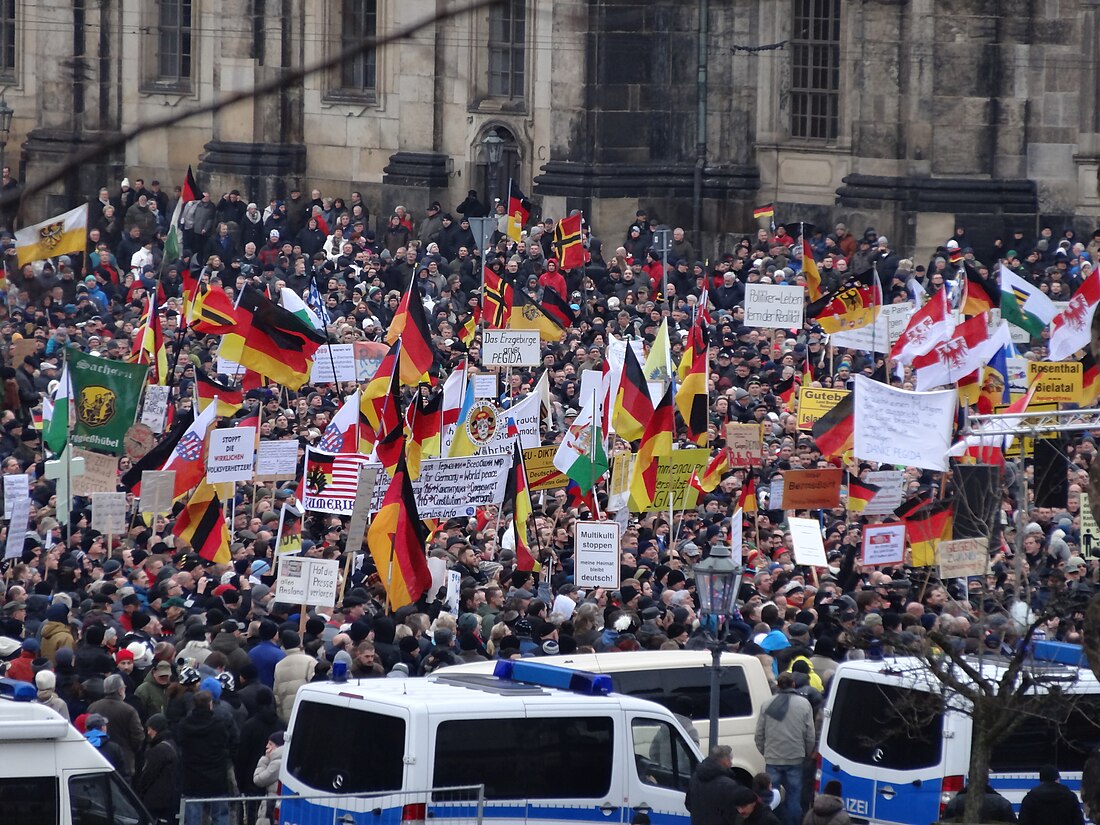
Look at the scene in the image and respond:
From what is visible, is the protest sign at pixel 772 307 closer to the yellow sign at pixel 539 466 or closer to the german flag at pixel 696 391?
the german flag at pixel 696 391

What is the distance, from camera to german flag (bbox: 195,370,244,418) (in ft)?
71.4

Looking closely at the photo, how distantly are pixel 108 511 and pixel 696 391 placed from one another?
6201mm

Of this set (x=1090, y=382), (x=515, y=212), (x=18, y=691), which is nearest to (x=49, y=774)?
(x=18, y=691)

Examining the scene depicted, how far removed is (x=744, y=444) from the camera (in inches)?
826

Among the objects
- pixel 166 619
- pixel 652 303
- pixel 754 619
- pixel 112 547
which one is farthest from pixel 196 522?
pixel 652 303

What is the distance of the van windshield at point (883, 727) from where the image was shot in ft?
43.9

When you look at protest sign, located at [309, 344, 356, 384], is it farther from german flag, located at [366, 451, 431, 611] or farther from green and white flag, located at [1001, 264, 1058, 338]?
green and white flag, located at [1001, 264, 1058, 338]

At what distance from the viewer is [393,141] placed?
43.0 metres

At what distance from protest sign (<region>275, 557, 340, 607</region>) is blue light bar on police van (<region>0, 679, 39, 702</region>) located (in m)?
3.27

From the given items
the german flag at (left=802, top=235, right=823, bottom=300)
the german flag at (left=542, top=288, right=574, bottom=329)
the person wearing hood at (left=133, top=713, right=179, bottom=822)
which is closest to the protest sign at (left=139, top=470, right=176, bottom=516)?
the person wearing hood at (left=133, top=713, right=179, bottom=822)

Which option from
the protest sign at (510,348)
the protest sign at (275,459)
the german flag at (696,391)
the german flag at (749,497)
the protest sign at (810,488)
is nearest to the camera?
the protest sign at (810,488)

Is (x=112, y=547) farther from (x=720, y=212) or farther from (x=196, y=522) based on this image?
(x=720, y=212)

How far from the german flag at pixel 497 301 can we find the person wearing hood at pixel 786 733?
43.3ft

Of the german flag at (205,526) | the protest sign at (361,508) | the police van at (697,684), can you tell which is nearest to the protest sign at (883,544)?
the police van at (697,684)
